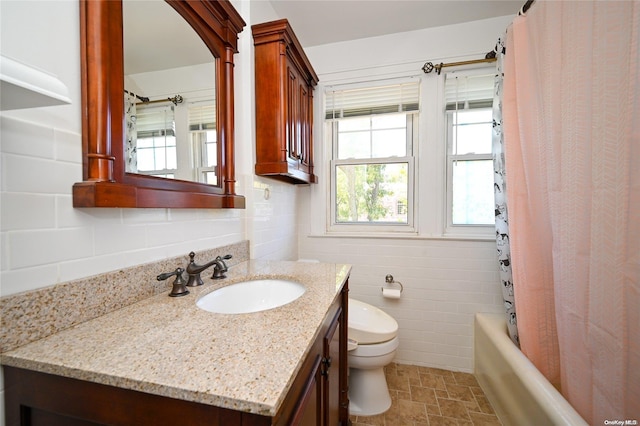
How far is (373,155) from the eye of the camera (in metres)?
2.07

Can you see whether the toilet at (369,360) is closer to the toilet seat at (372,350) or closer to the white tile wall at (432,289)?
the toilet seat at (372,350)

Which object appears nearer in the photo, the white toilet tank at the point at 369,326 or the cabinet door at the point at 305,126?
the white toilet tank at the point at 369,326

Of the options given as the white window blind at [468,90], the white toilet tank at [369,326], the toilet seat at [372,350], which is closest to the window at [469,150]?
the white window blind at [468,90]

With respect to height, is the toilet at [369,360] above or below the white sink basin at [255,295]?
below

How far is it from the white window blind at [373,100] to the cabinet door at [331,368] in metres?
1.62

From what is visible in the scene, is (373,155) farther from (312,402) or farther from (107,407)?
(107,407)

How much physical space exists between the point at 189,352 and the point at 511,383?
4.99 feet

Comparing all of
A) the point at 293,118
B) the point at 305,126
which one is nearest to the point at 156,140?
the point at 293,118

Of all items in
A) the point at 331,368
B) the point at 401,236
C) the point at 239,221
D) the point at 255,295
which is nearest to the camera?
the point at 331,368

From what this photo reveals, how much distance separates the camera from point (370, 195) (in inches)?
82.2

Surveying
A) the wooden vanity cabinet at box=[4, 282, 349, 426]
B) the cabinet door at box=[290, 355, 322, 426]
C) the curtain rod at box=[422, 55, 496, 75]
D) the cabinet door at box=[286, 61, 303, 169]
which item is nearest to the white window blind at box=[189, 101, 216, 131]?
the cabinet door at box=[286, 61, 303, 169]

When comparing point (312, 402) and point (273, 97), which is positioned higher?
point (273, 97)

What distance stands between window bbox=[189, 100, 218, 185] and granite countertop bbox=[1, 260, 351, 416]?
58cm

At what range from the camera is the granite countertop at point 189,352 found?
407mm
